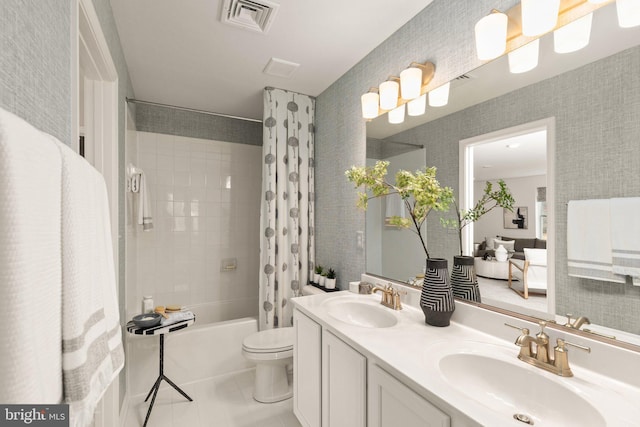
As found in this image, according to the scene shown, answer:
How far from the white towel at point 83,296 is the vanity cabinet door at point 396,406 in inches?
30.9

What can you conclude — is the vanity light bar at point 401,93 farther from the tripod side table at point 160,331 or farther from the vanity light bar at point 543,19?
the tripod side table at point 160,331

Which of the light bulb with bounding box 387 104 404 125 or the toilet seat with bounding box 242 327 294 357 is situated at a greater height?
the light bulb with bounding box 387 104 404 125

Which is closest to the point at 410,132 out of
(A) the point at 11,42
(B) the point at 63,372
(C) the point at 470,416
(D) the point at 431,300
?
(D) the point at 431,300

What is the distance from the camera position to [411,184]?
1.43 meters

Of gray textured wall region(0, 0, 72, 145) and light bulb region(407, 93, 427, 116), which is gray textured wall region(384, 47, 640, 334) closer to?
light bulb region(407, 93, 427, 116)

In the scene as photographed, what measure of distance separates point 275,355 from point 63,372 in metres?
1.65

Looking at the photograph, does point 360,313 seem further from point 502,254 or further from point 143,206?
point 143,206

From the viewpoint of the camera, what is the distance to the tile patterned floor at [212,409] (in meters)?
1.87

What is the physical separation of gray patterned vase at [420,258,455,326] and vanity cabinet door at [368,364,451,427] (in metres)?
0.38

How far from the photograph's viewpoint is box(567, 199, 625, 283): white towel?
0.90 metres

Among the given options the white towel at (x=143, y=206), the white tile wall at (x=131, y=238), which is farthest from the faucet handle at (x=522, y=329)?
the white towel at (x=143, y=206)

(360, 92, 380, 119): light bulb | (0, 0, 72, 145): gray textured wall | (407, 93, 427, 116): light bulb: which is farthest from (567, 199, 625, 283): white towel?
(0, 0, 72, 145): gray textured wall

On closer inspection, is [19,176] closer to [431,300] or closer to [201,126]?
[431,300]

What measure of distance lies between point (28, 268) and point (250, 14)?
1.66 metres
